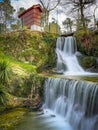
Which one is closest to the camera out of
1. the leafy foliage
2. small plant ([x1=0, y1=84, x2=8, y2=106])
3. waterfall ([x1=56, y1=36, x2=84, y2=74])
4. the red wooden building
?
small plant ([x1=0, y1=84, x2=8, y2=106])

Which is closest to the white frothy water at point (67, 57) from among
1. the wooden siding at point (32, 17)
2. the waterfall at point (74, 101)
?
the waterfall at point (74, 101)

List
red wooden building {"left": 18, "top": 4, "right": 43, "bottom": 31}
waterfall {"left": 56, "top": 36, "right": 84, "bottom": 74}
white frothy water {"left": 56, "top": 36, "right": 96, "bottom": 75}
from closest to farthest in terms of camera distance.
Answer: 1. white frothy water {"left": 56, "top": 36, "right": 96, "bottom": 75}
2. waterfall {"left": 56, "top": 36, "right": 84, "bottom": 74}
3. red wooden building {"left": 18, "top": 4, "right": 43, "bottom": 31}

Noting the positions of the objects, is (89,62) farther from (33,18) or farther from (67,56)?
(33,18)

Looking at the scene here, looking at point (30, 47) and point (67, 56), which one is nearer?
point (30, 47)

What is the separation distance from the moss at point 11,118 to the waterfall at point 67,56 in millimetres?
6058

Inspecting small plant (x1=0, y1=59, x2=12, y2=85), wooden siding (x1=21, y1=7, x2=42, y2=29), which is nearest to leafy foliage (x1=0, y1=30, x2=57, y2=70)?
small plant (x1=0, y1=59, x2=12, y2=85)

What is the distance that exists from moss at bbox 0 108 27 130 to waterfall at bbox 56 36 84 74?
19.9 feet

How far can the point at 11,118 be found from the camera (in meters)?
10.7

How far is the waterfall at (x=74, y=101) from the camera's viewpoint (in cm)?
958

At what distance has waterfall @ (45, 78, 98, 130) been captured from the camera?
958 centimetres

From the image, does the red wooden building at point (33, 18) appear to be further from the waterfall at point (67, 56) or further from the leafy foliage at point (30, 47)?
the waterfall at point (67, 56)

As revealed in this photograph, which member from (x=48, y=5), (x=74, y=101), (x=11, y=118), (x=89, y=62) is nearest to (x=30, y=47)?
(x=89, y=62)

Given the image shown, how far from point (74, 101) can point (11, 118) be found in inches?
124

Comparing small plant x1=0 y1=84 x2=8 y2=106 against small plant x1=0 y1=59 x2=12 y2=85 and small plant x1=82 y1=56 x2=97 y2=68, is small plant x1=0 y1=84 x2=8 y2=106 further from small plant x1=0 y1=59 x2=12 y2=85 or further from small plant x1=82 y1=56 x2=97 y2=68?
small plant x1=82 y1=56 x2=97 y2=68
